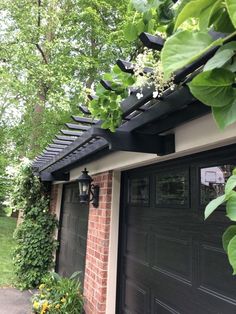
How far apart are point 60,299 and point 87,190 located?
4.99ft

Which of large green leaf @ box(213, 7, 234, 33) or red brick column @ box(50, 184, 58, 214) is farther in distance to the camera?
red brick column @ box(50, 184, 58, 214)

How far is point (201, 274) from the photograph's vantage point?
2.35 metres

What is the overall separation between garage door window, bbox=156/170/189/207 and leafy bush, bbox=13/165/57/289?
401 centimetres

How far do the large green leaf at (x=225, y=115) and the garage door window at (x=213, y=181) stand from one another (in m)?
1.55

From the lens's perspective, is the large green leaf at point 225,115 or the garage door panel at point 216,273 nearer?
the large green leaf at point 225,115

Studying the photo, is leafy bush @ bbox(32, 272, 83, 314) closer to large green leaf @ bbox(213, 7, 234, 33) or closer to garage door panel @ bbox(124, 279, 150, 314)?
garage door panel @ bbox(124, 279, 150, 314)

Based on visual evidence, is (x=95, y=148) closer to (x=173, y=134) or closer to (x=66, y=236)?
(x=173, y=134)

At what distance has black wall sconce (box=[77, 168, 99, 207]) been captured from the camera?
405cm

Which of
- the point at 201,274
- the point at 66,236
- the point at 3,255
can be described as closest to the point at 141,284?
the point at 201,274

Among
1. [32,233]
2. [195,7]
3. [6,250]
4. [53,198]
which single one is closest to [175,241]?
[195,7]

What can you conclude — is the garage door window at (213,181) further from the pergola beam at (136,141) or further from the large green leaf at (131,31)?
the large green leaf at (131,31)

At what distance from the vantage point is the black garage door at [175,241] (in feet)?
7.33

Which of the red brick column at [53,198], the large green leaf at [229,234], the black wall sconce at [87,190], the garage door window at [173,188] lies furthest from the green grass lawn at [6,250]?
the large green leaf at [229,234]

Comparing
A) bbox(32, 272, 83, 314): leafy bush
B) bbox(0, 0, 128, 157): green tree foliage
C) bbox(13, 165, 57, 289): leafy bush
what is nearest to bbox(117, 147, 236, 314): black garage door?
bbox(32, 272, 83, 314): leafy bush
